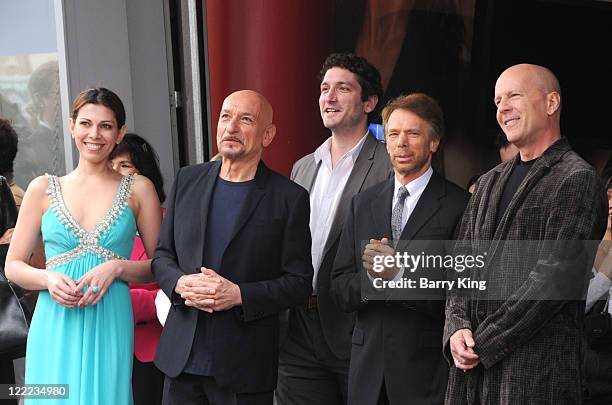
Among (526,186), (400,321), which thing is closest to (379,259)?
(400,321)

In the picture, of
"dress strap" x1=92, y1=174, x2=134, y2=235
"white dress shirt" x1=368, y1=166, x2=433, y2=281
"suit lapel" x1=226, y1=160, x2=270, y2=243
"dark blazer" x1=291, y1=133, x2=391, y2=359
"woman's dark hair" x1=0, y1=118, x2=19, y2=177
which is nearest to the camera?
"suit lapel" x1=226, y1=160, x2=270, y2=243

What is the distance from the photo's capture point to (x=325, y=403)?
13.3 feet

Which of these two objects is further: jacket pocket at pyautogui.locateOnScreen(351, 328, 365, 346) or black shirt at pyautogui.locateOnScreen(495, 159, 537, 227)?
jacket pocket at pyautogui.locateOnScreen(351, 328, 365, 346)

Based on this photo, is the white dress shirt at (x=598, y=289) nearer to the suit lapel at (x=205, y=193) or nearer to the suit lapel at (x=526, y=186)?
the suit lapel at (x=526, y=186)

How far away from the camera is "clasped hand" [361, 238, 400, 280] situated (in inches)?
139

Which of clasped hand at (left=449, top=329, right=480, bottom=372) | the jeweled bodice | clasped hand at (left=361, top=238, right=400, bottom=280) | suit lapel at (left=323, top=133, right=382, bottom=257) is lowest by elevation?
clasped hand at (left=449, top=329, right=480, bottom=372)

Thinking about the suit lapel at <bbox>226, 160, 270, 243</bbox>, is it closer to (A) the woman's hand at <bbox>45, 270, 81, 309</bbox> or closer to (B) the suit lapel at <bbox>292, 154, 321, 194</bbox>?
(B) the suit lapel at <bbox>292, 154, 321, 194</bbox>

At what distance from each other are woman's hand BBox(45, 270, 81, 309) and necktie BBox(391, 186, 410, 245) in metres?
1.26

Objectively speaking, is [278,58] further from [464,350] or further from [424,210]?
[464,350]

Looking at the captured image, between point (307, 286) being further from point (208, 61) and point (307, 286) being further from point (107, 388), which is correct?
point (208, 61)

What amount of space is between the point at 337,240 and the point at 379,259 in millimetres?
529

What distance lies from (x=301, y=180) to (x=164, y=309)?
0.86 metres

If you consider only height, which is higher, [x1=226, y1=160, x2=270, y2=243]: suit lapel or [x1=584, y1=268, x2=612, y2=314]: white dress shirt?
[x1=226, y1=160, x2=270, y2=243]: suit lapel

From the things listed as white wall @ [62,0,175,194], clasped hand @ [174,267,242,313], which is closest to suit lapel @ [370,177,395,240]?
clasped hand @ [174,267,242,313]
